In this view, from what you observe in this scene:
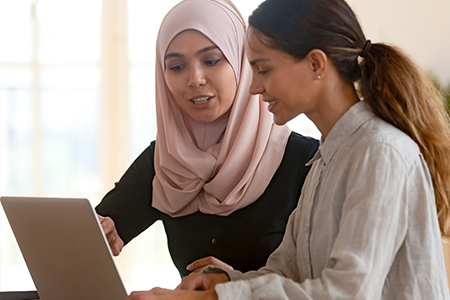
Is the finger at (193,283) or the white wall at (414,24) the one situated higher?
the white wall at (414,24)

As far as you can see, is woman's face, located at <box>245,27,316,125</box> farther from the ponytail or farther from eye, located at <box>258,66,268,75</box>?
the ponytail

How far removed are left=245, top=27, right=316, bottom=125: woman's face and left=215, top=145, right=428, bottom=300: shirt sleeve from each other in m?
0.19

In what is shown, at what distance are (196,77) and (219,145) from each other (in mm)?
257

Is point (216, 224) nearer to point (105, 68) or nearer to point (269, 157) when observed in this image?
point (269, 157)

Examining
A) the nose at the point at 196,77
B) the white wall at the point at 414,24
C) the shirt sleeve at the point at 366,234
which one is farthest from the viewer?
the white wall at the point at 414,24

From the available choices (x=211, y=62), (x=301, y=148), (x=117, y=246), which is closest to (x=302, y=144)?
(x=301, y=148)

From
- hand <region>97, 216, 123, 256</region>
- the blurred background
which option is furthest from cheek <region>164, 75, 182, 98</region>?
the blurred background

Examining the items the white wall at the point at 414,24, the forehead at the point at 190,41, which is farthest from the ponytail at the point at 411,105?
the white wall at the point at 414,24

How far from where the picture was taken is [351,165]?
907 millimetres

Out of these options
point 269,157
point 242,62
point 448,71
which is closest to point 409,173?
point 269,157

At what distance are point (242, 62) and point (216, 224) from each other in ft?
1.67

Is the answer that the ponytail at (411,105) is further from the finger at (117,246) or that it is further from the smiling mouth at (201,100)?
the finger at (117,246)

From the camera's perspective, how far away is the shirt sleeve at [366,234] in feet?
2.66

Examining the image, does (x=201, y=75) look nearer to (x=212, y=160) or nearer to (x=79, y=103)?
(x=212, y=160)
